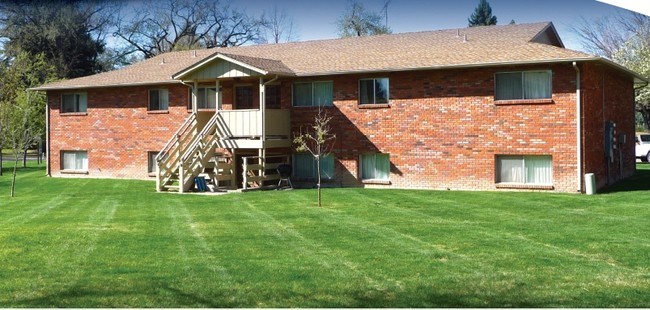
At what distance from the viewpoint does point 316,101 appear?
785 inches

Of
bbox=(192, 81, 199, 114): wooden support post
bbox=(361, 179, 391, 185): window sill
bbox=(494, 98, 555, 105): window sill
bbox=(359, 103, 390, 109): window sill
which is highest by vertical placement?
bbox=(192, 81, 199, 114): wooden support post

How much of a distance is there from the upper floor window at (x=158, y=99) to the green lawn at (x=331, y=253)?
27.0 ft

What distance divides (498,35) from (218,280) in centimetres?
1548

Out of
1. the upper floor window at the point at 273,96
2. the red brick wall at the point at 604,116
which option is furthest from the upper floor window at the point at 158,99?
the red brick wall at the point at 604,116

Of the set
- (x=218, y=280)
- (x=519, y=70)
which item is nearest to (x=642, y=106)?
(x=519, y=70)

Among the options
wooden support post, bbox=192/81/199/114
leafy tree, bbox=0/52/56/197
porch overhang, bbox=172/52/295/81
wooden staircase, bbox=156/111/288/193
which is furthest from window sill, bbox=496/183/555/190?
leafy tree, bbox=0/52/56/197

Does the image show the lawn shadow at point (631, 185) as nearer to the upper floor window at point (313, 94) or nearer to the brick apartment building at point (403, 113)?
the brick apartment building at point (403, 113)

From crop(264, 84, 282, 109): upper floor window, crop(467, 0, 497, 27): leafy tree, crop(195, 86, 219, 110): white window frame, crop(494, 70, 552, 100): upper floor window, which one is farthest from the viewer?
crop(195, 86, 219, 110): white window frame

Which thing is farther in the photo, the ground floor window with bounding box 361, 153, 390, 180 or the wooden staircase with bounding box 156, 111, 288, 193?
the ground floor window with bounding box 361, 153, 390, 180

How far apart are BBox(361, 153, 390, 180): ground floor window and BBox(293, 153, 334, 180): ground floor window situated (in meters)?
0.94

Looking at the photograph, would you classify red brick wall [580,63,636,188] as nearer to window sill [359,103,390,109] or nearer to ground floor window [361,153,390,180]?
window sill [359,103,390,109]

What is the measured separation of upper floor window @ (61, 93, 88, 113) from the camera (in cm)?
2433

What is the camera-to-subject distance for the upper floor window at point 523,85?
1692 cm

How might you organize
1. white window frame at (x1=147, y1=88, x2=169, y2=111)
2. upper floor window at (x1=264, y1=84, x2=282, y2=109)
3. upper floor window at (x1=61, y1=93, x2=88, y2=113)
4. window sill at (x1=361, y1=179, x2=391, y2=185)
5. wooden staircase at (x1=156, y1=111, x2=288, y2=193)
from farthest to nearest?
upper floor window at (x1=61, y1=93, x2=88, y2=113)
white window frame at (x1=147, y1=88, x2=169, y2=111)
upper floor window at (x1=264, y1=84, x2=282, y2=109)
window sill at (x1=361, y1=179, x2=391, y2=185)
wooden staircase at (x1=156, y1=111, x2=288, y2=193)
